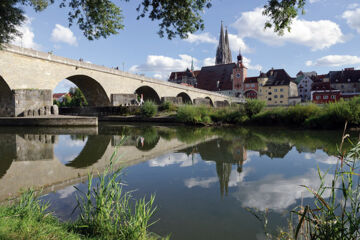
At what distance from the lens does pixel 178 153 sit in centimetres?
577

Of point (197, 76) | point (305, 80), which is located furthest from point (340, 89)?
point (197, 76)

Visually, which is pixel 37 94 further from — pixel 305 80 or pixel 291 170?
pixel 305 80

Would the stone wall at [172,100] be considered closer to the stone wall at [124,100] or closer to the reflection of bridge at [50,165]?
the stone wall at [124,100]

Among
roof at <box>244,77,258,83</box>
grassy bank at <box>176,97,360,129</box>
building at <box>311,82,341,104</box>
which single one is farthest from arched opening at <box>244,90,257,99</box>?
grassy bank at <box>176,97,360,129</box>

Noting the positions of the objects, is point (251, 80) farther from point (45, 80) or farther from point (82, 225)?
point (82, 225)

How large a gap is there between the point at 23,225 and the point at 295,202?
249 centimetres

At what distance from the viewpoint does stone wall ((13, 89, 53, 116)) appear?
49.0 feet

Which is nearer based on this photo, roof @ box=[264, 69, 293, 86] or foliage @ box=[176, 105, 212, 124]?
foliage @ box=[176, 105, 212, 124]

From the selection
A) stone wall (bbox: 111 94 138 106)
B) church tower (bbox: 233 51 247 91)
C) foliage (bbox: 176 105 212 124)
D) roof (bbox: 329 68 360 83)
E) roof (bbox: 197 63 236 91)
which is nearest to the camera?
foliage (bbox: 176 105 212 124)

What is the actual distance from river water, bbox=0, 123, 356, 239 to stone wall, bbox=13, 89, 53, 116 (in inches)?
396

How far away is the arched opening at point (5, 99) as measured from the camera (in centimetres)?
1595

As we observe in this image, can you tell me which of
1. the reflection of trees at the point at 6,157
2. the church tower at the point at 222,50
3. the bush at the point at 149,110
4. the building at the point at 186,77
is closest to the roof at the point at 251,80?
the building at the point at 186,77

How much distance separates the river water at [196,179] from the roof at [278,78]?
6079 cm

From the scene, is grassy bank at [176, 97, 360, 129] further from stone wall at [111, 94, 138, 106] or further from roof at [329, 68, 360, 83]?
roof at [329, 68, 360, 83]
